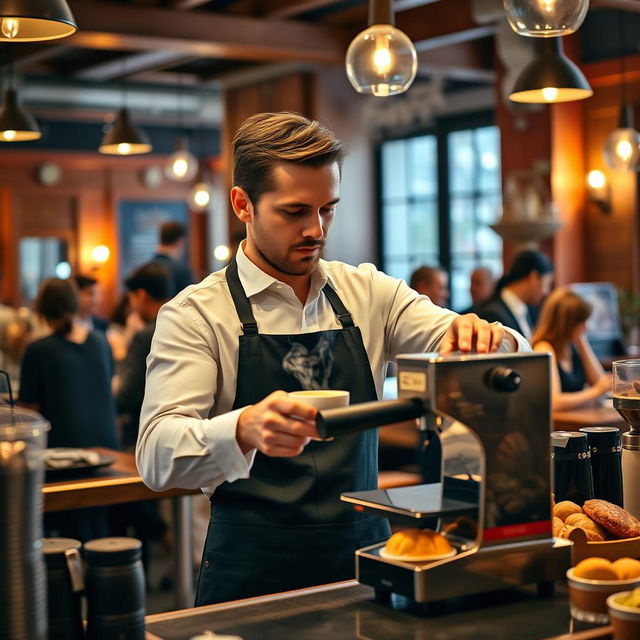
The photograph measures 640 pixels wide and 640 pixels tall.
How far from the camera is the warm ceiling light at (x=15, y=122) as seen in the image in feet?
19.6

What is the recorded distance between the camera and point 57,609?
1.53 meters

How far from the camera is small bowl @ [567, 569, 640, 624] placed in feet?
5.51

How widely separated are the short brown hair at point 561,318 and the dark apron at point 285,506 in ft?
10.3

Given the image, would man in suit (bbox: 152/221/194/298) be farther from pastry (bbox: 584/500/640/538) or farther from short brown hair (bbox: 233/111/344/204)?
pastry (bbox: 584/500/640/538)

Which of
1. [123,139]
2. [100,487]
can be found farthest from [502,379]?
[123,139]

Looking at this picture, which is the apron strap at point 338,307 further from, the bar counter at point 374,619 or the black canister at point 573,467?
the bar counter at point 374,619

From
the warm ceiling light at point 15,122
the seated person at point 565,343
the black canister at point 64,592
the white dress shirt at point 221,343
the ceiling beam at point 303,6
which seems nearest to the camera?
the black canister at point 64,592

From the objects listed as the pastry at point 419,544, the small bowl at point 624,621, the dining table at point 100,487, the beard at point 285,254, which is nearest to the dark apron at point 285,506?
the beard at point 285,254

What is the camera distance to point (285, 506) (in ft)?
7.09

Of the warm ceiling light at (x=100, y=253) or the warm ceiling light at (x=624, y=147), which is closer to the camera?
the warm ceiling light at (x=624, y=147)

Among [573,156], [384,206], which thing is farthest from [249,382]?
[384,206]

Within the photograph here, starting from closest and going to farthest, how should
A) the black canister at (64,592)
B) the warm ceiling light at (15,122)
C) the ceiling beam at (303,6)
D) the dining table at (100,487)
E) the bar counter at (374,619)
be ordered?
the black canister at (64,592), the bar counter at (374,619), the dining table at (100,487), the warm ceiling light at (15,122), the ceiling beam at (303,6)

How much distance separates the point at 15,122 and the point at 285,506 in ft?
14.7

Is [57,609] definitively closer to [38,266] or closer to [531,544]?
[531,544]
